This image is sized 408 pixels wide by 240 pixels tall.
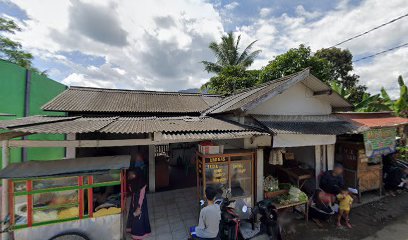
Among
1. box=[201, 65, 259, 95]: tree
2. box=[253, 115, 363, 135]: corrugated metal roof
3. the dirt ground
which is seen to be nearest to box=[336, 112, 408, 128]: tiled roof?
box=[253, 115, 363, 135]: corrugated metal roof

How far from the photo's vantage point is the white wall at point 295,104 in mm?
7160

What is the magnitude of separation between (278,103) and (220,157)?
3.37 metres

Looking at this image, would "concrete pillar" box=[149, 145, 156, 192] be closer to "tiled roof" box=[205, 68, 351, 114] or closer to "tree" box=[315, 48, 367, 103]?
"tiled roof" box=[205, 68, 351, 114]

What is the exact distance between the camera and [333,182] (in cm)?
650

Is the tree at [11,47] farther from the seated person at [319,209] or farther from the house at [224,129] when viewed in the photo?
the seated person at [319,209]

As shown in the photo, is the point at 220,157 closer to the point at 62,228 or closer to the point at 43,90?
the point at 62,228

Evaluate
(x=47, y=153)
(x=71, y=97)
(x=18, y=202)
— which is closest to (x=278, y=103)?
(x=18, y=202)

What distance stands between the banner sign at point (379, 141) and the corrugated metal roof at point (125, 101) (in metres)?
7.20

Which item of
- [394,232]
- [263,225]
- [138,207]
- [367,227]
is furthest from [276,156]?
[138,207]

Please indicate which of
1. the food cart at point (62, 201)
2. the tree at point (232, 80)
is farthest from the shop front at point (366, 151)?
the tree at point (232, 80)

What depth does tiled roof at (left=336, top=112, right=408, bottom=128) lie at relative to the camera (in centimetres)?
785

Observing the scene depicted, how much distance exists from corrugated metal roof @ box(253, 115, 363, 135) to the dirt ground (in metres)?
3.09

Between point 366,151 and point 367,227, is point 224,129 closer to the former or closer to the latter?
point 367,227

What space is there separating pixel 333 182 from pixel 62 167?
8.23 meters
